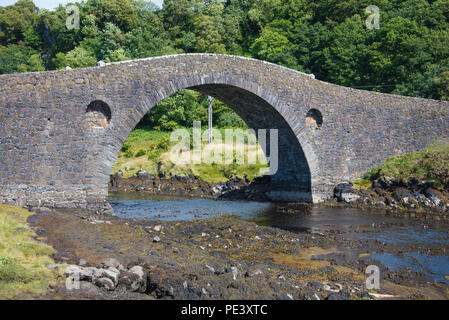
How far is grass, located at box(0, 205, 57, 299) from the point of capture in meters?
7.80

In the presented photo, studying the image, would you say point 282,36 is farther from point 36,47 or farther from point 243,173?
point 36,47

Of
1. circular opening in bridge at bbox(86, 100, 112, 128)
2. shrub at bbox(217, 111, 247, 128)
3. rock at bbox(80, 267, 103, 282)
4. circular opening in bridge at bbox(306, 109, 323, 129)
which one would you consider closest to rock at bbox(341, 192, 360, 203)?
circular opening in bridge at bbox(306, 109, 323, 129)

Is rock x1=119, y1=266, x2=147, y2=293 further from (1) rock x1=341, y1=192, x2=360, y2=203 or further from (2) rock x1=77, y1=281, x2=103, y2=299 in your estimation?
(1) rock x1=341, y1=192, x2=360, y2=203

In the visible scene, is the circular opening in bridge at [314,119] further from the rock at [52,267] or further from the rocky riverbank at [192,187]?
the rock at [52,267]

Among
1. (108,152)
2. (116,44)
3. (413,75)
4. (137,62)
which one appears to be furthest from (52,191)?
(116,44)

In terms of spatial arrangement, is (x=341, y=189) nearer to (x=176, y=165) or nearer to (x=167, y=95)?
(x=167, y=95)

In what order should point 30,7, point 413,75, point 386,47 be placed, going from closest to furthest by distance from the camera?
point 413,75, point 386,47, point 30,7

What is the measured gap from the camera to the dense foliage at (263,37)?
37469 mm

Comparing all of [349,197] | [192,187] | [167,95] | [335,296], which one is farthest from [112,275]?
[192,187]

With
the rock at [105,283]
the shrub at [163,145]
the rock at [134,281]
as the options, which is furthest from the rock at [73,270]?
the shrub at [163,145]

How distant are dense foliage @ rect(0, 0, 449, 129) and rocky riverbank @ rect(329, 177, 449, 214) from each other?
513 inches

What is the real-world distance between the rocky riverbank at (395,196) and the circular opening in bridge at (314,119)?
137 inches

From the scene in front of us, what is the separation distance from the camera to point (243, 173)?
3084cm

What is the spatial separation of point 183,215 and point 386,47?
26685 mm
